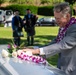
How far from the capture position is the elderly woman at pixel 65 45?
375 cm

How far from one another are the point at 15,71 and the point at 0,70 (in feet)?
0.62

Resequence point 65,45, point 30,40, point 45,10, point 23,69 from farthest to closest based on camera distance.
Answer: point 45,10 < point 30,40 < point 65,45 < point 23,69

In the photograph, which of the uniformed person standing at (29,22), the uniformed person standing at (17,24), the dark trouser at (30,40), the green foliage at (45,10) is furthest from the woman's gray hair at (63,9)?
the green foliage at (45,10)

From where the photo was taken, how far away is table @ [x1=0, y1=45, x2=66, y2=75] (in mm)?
3288

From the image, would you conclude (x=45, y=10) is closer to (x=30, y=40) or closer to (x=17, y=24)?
(x=30, y=40)

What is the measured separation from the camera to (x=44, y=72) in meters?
3.38

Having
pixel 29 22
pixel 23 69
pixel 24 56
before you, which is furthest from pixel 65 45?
pixel 29 22

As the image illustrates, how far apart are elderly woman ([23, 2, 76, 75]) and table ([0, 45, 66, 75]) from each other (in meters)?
0.21

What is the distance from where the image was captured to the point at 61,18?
3.91m

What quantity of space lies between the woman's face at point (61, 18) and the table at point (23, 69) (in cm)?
56

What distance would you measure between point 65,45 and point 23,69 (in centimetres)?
61

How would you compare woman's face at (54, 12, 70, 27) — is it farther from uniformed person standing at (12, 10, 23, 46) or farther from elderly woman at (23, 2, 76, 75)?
uniformed person standing at (12, 10, 23, 46)

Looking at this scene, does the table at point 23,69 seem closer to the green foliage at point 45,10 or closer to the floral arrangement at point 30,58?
the floral arrangement at point 30,58

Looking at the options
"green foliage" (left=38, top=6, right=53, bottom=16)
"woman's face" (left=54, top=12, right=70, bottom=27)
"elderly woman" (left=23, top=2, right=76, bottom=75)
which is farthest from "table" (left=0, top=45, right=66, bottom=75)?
"green foliage" (left=38, top=6, right=53, bottom=16)
